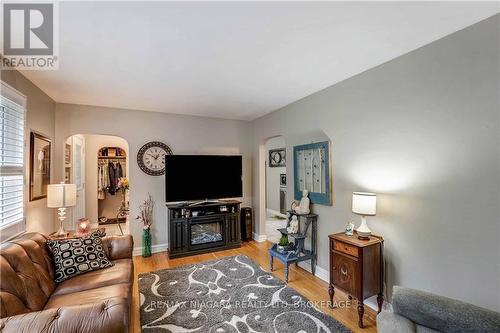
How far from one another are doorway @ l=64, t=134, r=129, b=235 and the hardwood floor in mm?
2256

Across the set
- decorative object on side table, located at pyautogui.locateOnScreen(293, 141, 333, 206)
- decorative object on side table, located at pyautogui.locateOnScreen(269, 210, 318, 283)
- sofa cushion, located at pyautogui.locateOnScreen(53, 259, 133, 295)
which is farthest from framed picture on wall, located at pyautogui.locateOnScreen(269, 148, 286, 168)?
sofa cushion, located at pyautogui.locateOnScreen(53, 259, 133, 295)

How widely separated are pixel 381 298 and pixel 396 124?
5.82ft

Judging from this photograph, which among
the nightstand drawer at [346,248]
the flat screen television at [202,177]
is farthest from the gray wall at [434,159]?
the flat screen television at [202,177]

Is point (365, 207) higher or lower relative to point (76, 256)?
higher

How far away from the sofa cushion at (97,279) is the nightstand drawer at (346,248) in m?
2.12

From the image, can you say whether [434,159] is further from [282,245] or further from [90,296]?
[90,296]

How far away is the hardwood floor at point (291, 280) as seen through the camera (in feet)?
7.58

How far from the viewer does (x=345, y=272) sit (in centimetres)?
236

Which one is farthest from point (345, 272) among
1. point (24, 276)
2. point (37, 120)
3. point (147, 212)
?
point (37, 120)

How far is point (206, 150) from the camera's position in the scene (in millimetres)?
4723

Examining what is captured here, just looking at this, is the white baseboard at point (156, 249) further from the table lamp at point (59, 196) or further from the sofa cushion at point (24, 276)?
the sofa cushion at point (24, 276)

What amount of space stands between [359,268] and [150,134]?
3.89 m

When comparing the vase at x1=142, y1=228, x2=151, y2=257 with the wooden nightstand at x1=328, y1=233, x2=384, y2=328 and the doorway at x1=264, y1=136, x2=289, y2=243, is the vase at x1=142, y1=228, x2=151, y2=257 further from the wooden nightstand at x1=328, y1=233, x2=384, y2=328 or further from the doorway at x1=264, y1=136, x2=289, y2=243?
the doorway at x1=264, y1=136, x2=289, y2=243

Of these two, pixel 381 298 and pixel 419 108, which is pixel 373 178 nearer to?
pixel 419 108
